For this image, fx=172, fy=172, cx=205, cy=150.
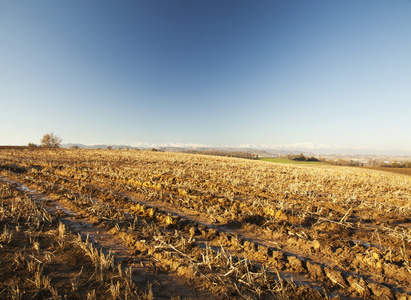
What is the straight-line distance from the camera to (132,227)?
475 centimetres

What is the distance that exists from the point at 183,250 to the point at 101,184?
7.92 metres

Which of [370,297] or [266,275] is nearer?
[370,297]

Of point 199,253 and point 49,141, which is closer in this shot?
point 199,253

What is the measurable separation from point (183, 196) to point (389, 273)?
654cm

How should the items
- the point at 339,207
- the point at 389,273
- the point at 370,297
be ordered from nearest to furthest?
the point at 370,297 → the point at 389,273 → the point at 339,207

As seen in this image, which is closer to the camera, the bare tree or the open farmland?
the open farmland

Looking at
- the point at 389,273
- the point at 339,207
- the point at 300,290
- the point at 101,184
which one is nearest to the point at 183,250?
the point at 300,290

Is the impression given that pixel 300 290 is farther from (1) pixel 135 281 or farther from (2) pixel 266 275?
(1) pixel 135 281

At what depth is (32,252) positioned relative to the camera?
11.6ft

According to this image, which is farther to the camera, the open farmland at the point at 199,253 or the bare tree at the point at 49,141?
the bare tree at the point at 49,141

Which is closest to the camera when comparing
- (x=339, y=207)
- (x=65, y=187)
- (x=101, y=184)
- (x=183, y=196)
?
(x=339, y=207)

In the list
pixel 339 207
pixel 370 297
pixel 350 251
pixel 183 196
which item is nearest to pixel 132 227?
pixel 183 196

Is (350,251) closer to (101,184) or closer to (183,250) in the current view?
(183,250)

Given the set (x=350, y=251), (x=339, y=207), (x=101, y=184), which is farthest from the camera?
(x=101, y=184)
